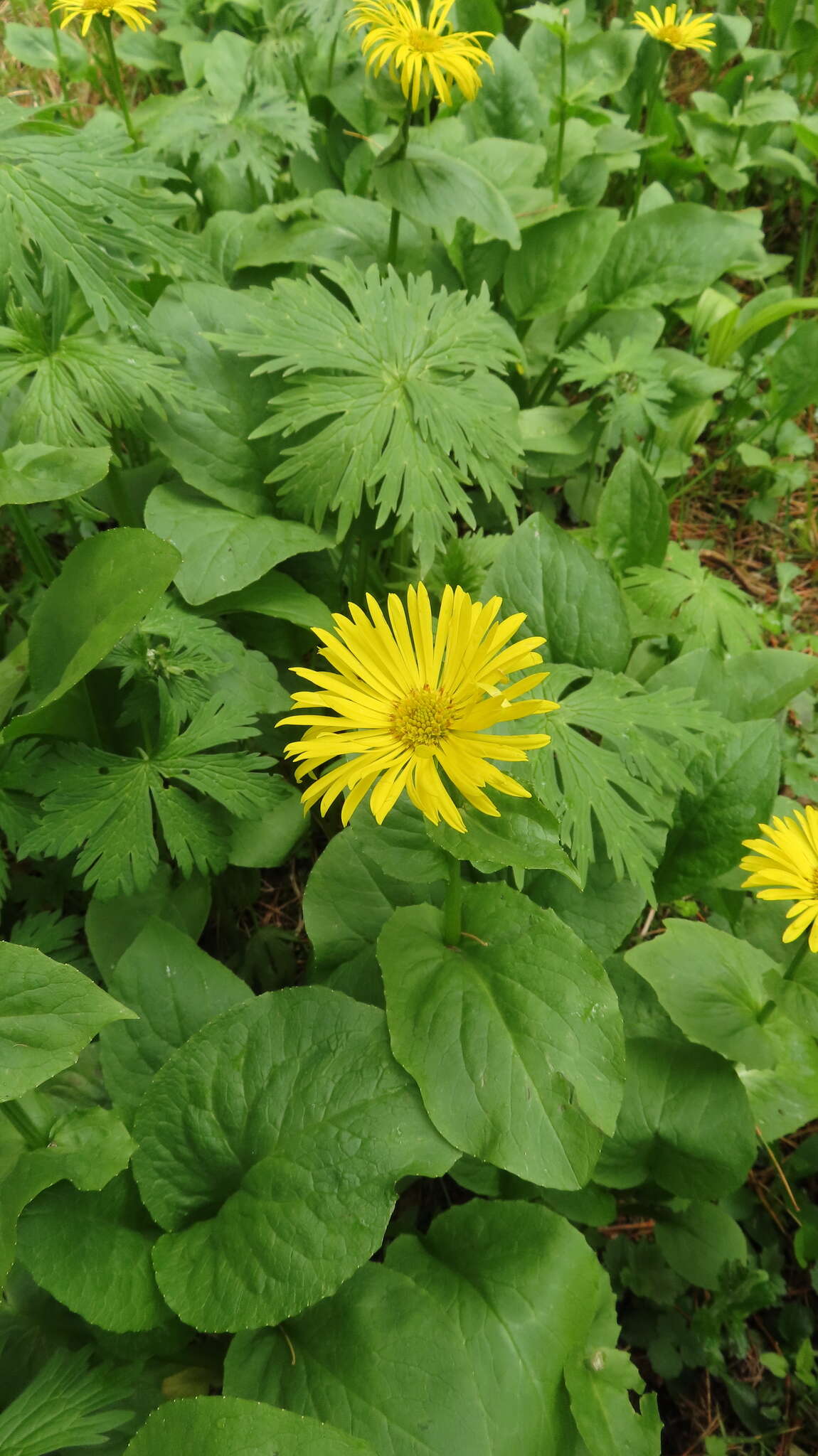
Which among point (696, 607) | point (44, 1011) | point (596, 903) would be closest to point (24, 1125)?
point (44, 1011)

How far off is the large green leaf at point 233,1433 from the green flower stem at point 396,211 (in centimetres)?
191

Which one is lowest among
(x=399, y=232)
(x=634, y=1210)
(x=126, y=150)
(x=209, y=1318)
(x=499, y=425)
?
(x=634, y=1210)

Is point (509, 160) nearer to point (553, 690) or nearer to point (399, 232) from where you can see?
point (399, 232)

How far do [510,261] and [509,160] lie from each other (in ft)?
1.08

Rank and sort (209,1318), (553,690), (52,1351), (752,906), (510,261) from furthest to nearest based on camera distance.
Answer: (510,261) → (752,906) → (553,690) → (52,1351) → (209,1318)

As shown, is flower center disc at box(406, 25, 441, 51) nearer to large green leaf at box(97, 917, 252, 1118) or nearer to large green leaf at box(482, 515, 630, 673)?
large green leaf at box(482, 515, 630, 673)

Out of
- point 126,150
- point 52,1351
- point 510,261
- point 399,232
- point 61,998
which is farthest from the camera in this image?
point 510,261

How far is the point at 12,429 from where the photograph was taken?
174 centimetres

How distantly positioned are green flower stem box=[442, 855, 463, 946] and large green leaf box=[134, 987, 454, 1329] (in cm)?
17

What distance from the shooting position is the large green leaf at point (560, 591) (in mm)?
1810

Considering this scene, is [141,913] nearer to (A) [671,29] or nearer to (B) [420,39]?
(B) [420,39]

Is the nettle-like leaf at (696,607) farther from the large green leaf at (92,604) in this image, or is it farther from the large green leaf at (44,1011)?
the large green leaf at (44,1011)

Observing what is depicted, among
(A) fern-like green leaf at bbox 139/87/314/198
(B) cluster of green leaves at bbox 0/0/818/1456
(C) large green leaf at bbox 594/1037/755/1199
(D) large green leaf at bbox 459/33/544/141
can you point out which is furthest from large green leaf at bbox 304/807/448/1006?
(D) large green leaf at bbox 459/33/544/141

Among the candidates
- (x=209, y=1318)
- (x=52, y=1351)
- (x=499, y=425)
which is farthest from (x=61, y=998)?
(x=499, y=425)
